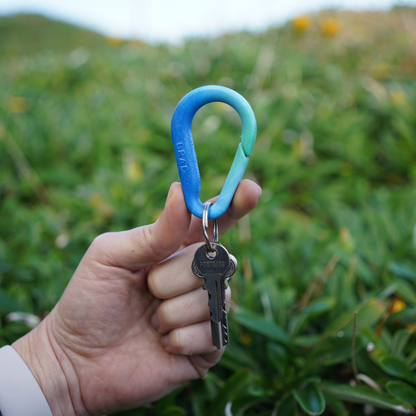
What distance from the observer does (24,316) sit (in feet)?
5.81

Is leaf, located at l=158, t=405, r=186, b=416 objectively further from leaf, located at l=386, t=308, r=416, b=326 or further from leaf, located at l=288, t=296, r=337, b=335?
leaf, located at l=386, t=308, r=416, b=326

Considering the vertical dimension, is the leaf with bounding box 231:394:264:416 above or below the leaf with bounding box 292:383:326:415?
below

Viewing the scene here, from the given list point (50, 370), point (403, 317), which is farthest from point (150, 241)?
point (403, 317)

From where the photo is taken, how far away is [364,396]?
1.37 m

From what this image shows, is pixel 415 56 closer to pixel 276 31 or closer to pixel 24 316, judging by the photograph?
pixel 276 31

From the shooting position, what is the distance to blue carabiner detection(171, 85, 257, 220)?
1.01 meters

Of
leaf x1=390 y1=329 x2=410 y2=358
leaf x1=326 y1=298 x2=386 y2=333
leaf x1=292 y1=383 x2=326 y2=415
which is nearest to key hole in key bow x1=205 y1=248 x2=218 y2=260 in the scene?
leaf x1=292 y1=383 x2=326 y2=415

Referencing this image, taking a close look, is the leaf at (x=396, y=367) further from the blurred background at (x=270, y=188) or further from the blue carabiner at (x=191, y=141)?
the blue carabiner at (x=191, y=141)

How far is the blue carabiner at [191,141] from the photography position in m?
1.01

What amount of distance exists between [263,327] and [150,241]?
2.59 ft

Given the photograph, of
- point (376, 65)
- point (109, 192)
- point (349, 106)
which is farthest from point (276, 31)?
point (109, 192)

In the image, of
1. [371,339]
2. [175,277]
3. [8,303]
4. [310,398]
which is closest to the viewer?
[175,277]

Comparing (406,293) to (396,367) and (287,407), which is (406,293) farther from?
(287,407)

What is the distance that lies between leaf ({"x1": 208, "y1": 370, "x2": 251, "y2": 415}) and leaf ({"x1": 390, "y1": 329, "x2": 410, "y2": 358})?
654mm
